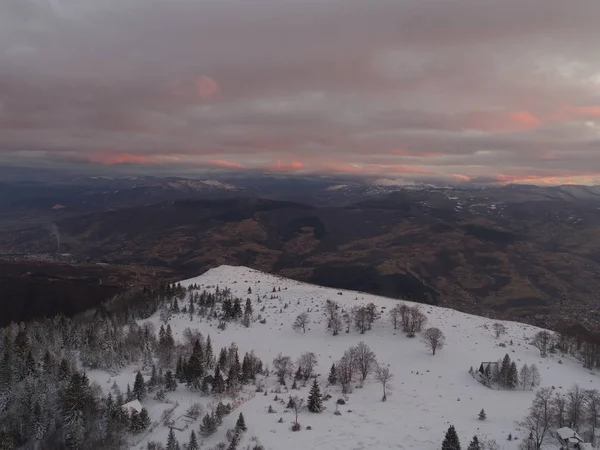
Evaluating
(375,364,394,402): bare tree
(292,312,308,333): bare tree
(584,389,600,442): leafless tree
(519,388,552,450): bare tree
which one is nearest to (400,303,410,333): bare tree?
(375,364,394,402): bare tree

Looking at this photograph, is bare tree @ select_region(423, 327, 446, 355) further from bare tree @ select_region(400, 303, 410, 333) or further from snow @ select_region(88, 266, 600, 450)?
bare tree @ select_region(400, 303, 410, 333)

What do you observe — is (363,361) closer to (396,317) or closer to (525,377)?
(525,377)

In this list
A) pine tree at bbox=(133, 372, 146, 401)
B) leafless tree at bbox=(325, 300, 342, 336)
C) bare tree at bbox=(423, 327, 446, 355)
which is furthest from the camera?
leafless tree at bbox=(325, 300, 342, 336)

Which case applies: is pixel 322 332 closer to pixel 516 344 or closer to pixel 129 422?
pixel 516 344

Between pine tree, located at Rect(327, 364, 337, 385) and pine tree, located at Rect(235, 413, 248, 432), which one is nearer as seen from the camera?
pine tree, located at Rect(235, 413, 248, 432)

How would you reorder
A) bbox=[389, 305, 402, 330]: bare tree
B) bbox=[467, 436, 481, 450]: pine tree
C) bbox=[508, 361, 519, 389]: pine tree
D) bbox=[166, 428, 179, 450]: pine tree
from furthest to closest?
bbox=[389, 305, 402, 330]: bare tree < bbox=[508, 361, 519, 389]: pine tree < bbox=[166, 428, 179, 450]: pine tree < bbox=[467, 436, 481, 450]: pine tree

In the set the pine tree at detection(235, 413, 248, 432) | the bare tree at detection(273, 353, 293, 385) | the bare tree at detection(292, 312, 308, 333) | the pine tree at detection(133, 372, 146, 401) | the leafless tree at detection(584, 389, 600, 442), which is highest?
the leafless tree at detection(584, 389, 600, 442)

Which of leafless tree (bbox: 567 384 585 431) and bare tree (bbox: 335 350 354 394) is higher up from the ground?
leafless tree (bbox: 567 384 585 431)
